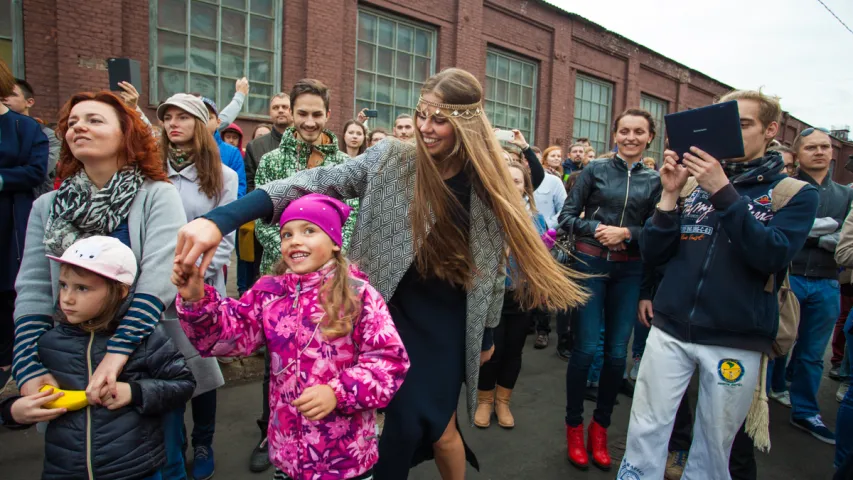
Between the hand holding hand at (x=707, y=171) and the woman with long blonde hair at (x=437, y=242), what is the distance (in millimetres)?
805

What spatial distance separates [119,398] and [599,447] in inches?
110

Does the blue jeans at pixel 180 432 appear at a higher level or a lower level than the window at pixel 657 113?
lower

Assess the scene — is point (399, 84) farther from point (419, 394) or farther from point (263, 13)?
point (419, 394)

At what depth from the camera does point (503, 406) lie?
3.86 meters

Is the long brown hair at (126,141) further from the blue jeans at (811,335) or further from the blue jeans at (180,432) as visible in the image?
the blue jeans at (811,335)

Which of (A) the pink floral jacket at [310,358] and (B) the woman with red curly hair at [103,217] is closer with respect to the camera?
(A) the pink floral jacket at [310,358]

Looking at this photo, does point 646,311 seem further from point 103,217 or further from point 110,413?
point 103,217

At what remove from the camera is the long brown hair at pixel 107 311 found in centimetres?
200

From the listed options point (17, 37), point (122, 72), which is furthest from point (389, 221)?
point (17, 37)

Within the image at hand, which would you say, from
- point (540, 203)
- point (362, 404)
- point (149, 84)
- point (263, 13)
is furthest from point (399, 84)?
point (362, 404)

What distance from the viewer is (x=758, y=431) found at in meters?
2.46

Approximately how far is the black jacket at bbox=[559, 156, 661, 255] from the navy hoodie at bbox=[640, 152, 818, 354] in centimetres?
66

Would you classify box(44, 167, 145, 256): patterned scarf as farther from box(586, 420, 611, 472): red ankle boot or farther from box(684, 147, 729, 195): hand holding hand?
box(586, 420, 611, 472): red ankle boot

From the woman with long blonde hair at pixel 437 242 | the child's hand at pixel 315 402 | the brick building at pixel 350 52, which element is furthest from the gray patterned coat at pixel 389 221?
the brick building at pixel 350 52
